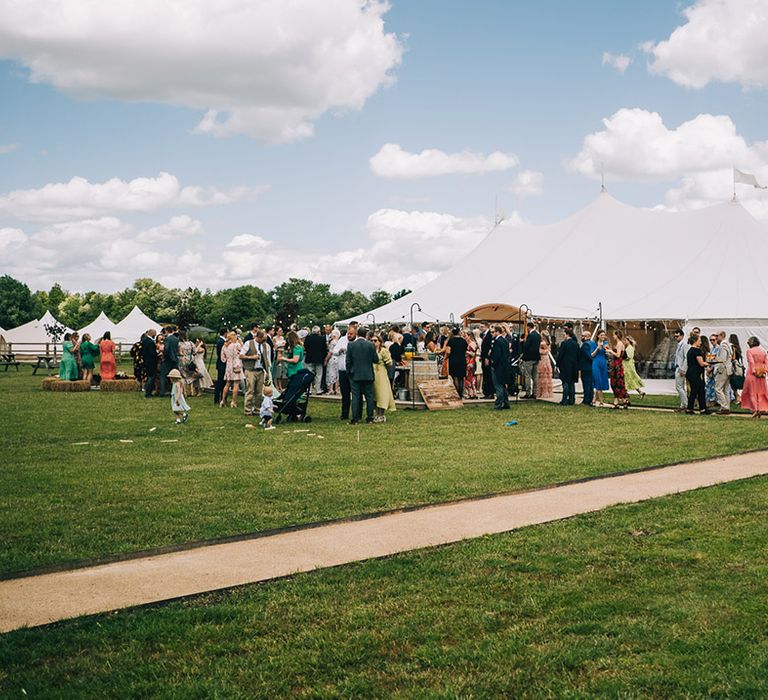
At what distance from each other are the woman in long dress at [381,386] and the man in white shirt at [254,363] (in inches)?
75.9

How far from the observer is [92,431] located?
13.6 meters

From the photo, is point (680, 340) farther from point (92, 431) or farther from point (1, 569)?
point (1, 569)

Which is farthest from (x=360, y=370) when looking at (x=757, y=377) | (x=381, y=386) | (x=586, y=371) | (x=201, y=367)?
(x=201, y=367)

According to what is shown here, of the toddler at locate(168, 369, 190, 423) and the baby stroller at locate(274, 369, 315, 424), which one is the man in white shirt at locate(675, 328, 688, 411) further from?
the toddler at locate(168, 369, 190, 423)

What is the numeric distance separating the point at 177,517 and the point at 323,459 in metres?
3.41

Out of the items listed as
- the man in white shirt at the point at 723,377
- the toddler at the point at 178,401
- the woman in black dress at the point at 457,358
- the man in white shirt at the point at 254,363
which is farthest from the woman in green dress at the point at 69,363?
the man in white shirt at the point at 723,377

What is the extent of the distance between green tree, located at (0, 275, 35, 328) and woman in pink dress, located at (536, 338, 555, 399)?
296 ft

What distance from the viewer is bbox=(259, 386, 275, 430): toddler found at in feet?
45.5

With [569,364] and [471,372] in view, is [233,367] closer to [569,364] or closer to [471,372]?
Answer: [471,372]

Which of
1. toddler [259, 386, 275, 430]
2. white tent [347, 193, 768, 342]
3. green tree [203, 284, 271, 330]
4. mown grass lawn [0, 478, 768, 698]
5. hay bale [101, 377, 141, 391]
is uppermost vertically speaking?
green tree [203, 284, 271, 330]

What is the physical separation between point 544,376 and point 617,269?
26.9ft

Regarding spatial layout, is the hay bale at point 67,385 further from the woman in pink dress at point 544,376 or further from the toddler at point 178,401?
A: the woman in pink dress at point 544,376

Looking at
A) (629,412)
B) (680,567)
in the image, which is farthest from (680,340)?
(680,567)

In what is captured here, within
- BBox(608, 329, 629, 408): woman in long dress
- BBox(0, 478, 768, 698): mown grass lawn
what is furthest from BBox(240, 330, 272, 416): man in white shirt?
BBox(0, 478, 768, 698): mown grass lawn
